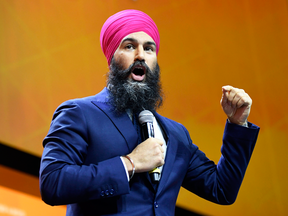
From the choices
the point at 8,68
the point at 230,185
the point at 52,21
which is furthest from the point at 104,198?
the point at 52,21

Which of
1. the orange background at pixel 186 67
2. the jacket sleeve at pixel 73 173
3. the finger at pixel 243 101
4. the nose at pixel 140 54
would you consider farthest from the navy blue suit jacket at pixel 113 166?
the orange background at pixel 186 67

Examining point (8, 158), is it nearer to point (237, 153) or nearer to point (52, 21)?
point (52, 21)

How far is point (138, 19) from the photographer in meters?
1.76

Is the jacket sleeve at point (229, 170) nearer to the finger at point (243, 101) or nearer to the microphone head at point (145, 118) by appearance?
the finger at point (243, 101)

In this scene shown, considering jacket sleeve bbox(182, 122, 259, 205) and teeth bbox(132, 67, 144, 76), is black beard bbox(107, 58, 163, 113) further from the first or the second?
jacket sleeve bbox(182, 122, 259, 205)

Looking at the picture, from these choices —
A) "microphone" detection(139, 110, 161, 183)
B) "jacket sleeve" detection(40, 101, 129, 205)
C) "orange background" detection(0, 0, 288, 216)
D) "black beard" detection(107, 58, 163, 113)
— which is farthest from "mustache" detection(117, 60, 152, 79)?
"orange background" detection(0, 0, 288, 216)

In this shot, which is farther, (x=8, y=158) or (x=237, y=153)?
(x=8, y=158)

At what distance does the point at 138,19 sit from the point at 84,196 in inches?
39.5

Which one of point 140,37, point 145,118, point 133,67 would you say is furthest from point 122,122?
point 140,37

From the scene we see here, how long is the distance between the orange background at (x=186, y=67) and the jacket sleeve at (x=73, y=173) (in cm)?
105

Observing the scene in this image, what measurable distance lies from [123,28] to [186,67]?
1496mm

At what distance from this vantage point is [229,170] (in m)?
1.53

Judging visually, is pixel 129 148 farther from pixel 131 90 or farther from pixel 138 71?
pixel 138 71

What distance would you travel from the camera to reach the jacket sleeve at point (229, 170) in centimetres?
151
